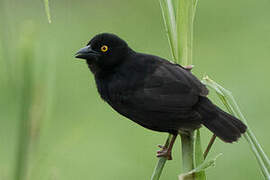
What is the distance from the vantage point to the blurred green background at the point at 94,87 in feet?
3.49

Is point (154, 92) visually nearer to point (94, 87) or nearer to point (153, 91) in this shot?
point (153, 91)

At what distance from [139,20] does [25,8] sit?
2.42 m

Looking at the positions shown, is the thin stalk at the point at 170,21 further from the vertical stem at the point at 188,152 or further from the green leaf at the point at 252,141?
the vertical stem at the point at 188,152

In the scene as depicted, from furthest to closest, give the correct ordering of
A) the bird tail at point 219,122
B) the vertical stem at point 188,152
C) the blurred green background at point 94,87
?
the bird tail at point 219,122
the vertical stem at point 188,152
the blurred green background at point 94,87

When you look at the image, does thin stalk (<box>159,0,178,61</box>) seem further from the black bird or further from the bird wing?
the bird wing

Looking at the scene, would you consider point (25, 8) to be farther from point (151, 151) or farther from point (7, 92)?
point (7, 92)

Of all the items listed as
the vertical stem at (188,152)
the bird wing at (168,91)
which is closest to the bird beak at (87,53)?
the bird wing at (168,91)

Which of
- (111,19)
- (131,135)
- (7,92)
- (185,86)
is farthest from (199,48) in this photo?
(7,92)

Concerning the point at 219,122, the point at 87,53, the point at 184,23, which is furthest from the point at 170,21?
the point at 87,53

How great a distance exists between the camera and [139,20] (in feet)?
33.6

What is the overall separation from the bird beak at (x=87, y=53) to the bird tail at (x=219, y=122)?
84 centimetres

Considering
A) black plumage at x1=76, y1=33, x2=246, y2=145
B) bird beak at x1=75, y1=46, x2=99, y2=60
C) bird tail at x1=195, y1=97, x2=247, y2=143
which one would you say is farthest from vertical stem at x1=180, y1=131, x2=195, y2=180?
bird beak at x1=75, y1=46, x2=99, y2=60

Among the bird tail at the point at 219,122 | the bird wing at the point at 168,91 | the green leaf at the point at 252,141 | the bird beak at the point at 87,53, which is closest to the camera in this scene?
the green leaf at the point at 252,141

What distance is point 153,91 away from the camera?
9.52 feet
